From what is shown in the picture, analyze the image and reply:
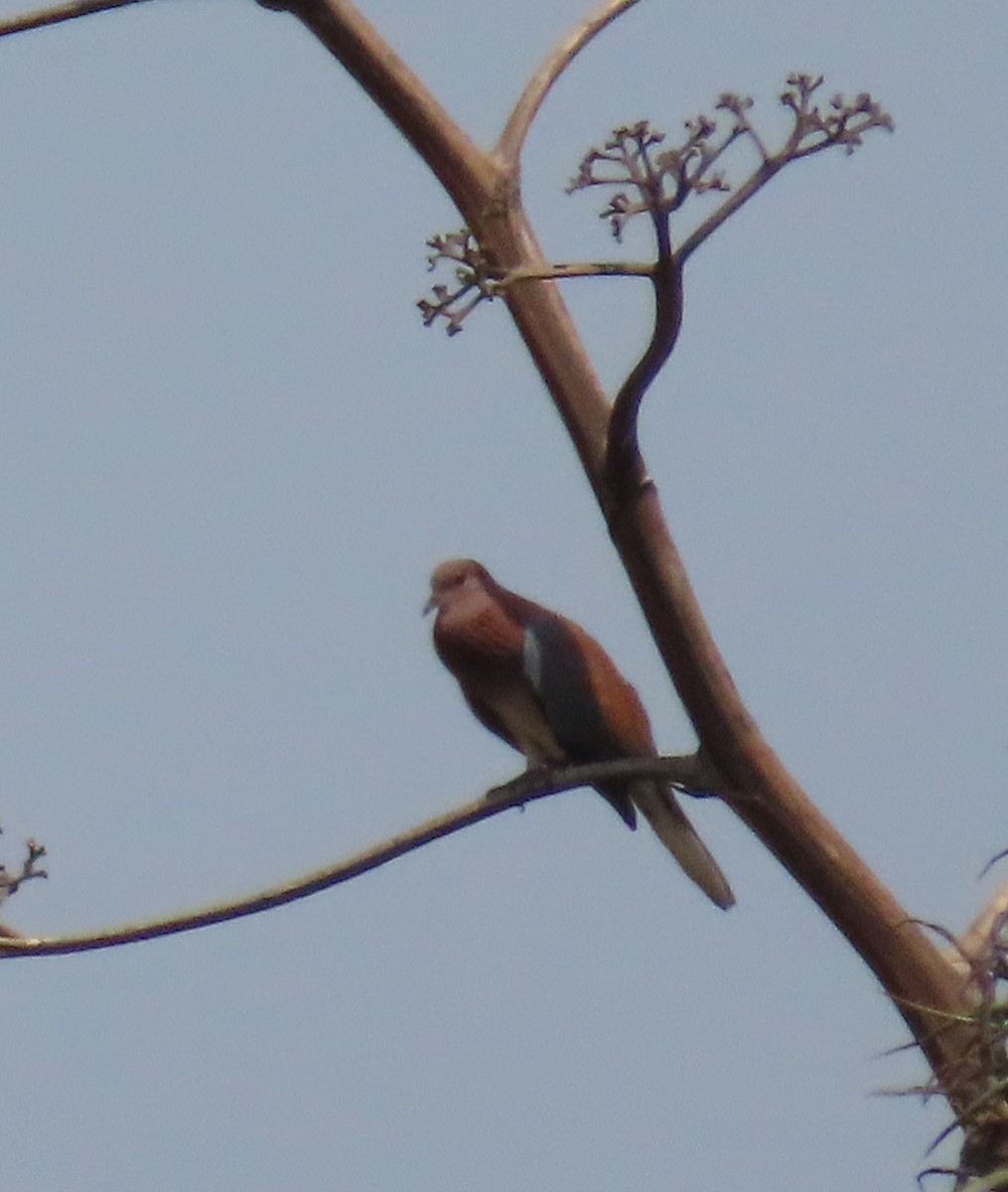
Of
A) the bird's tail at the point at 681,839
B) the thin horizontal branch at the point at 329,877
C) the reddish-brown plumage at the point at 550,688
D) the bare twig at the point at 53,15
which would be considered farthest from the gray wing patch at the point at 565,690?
the bare twig at the point at 53,15

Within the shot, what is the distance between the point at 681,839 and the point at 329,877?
1036 millimetres

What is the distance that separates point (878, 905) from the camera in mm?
3059

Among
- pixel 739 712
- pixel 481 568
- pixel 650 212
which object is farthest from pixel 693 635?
pixel 481 568

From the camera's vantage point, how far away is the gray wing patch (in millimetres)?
3961

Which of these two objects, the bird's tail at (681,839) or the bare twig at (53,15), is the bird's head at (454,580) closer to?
the bird's tail at (681,839)

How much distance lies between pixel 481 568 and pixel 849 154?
1393 mm

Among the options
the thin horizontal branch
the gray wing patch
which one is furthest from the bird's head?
the thin horizontal branch

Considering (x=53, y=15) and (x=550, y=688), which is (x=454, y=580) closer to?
(x=550, y=688)

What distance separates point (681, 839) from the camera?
4020 millimetres

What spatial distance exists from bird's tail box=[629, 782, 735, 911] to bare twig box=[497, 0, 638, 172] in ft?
4.17

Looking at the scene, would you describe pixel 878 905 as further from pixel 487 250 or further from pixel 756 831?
pixel 487 250

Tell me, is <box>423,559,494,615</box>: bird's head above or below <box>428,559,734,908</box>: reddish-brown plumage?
above

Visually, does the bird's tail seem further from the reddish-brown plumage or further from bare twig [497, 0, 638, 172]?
bare twig [497, 0, 638, 172]

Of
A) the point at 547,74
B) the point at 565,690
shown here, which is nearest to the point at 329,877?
the point at 565,690
